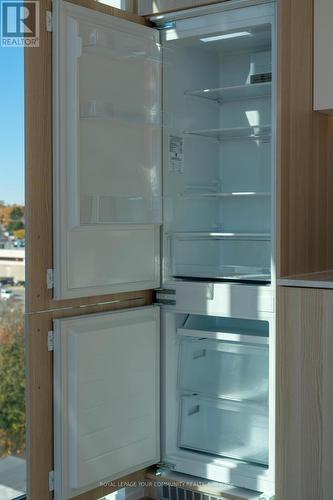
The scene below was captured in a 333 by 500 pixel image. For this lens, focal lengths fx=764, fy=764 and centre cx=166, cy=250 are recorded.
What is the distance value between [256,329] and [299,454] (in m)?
0.72

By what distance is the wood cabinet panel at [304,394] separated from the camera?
9.96 feet

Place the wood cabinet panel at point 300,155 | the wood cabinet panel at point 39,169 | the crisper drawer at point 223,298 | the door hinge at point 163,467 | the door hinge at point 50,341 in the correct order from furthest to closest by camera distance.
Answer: the door hinge at point 163,467 < the crisper drawer at point 223,298 < the wood cabinet panel at point 300,155 < the door hinge at point 50,341 < the wood cabinet panel at point 39,169

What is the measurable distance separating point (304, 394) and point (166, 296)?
80cm

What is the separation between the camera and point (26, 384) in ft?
9.54

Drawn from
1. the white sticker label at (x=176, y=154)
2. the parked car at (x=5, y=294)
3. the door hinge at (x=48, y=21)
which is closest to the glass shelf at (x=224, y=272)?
the white sticker label at (x=176, y=154)

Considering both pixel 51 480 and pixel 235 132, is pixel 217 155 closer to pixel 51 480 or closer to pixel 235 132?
pixel 235 132

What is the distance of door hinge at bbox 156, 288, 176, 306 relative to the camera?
3520 millimetres

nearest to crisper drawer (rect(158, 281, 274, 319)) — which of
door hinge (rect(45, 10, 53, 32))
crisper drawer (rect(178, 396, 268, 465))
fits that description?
crisper drawer (rect(178, 396, 268, 465))

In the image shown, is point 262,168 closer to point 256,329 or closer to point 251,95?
point 251,95

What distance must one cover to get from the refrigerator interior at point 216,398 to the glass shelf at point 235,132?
87 cm

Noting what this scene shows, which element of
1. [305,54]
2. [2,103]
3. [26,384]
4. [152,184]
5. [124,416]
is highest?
[305,54]

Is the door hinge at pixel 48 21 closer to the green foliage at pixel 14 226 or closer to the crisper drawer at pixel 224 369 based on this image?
the green foliage at pixel 14 226

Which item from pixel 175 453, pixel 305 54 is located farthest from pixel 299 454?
pixel 305 54

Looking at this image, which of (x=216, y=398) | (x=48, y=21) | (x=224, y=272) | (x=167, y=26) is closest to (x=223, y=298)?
(x=224, y=272)
